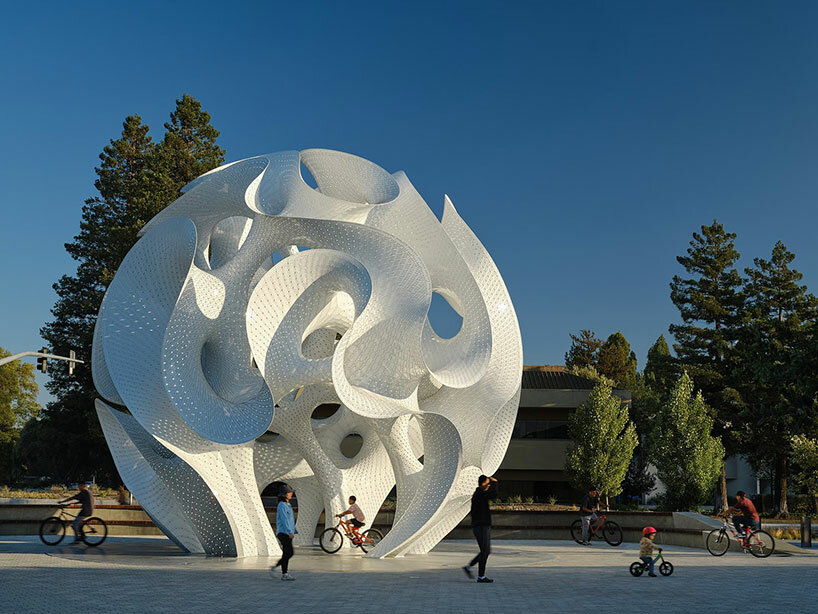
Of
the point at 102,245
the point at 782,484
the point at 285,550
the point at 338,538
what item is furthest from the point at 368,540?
the point at 782,484

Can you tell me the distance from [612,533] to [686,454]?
11.3 m

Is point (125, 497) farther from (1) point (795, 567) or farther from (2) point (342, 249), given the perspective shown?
(1) point (795, 567)

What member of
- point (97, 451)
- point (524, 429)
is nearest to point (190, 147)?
point (97, 451)

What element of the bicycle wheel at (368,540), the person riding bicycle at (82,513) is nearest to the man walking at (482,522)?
the bicycle wheel at (368,540)

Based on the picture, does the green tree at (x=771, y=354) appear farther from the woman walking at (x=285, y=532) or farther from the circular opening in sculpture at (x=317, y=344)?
the woman walking at (x=285, y=532)

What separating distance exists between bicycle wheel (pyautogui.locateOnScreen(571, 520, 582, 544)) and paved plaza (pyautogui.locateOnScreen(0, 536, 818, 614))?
5.75m

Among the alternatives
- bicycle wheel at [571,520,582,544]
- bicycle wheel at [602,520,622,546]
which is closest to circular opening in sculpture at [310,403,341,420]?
bicycle wheel at [571,520,582,544]

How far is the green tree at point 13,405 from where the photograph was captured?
2559 inches

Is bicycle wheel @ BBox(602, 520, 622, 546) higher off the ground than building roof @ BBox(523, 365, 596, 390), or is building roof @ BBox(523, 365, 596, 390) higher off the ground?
building roof @ BBox(523, 365, 596, 390)

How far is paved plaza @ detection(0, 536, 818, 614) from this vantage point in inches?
395

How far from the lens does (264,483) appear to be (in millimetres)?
19375

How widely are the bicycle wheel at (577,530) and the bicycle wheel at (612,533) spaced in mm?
758

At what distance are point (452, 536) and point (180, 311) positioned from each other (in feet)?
42.4

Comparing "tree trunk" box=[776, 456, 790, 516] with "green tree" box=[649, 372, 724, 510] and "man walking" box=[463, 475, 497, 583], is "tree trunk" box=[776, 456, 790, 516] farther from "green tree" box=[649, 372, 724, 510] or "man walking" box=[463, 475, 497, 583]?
"man walking" box=[463, 475, 497, 583]
